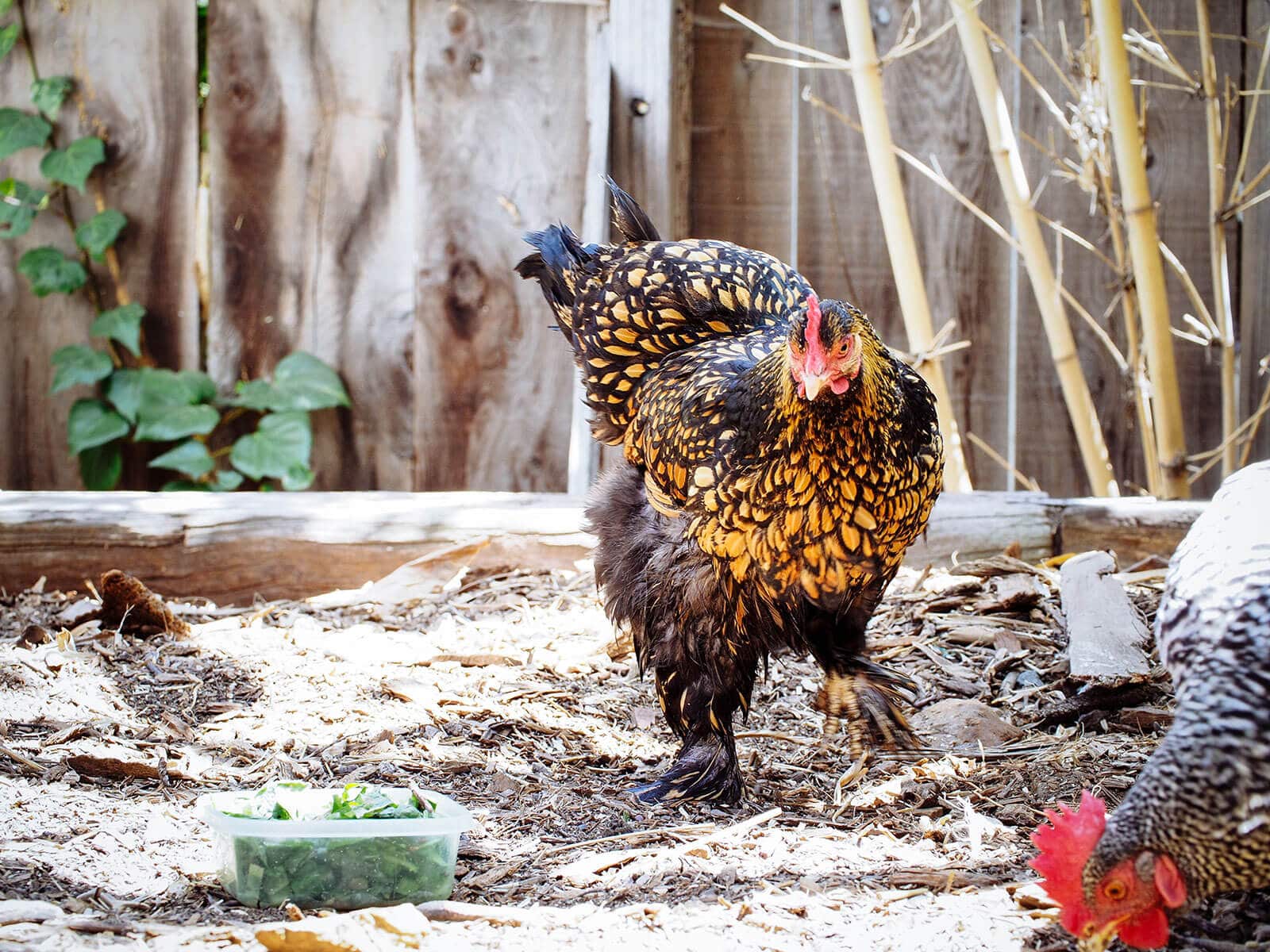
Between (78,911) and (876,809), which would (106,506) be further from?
(876,809)

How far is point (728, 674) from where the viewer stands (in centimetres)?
286

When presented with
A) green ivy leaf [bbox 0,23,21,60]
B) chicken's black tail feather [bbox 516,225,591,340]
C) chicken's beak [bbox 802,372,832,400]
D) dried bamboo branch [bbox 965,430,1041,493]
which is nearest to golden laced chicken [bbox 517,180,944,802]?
chicken's beak [bbox 802,372,832,400]

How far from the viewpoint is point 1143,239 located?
399 cm

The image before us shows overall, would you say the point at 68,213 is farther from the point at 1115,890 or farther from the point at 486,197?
the point at 1115,890

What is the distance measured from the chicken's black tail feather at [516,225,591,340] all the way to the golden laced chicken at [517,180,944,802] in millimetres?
195

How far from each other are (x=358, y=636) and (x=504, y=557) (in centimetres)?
69

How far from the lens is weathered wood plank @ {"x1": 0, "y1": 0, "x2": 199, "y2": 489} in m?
5.05

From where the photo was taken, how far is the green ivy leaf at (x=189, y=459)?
507 centimetres

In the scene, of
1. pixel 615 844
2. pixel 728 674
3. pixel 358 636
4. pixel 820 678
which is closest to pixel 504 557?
pixel 358 636

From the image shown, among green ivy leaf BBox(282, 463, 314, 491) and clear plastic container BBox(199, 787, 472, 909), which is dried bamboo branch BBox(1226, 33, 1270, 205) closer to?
clear plastic container BBox(199, 787, 472, 909)

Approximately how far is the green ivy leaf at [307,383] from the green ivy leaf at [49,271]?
0.91 metres

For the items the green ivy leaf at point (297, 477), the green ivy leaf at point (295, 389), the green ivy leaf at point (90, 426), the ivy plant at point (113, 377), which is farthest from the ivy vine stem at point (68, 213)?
the green ivy leaf at point (297, 477)

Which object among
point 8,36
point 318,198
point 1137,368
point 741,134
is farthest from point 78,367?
point 1137,368

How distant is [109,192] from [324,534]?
206 centimetres
